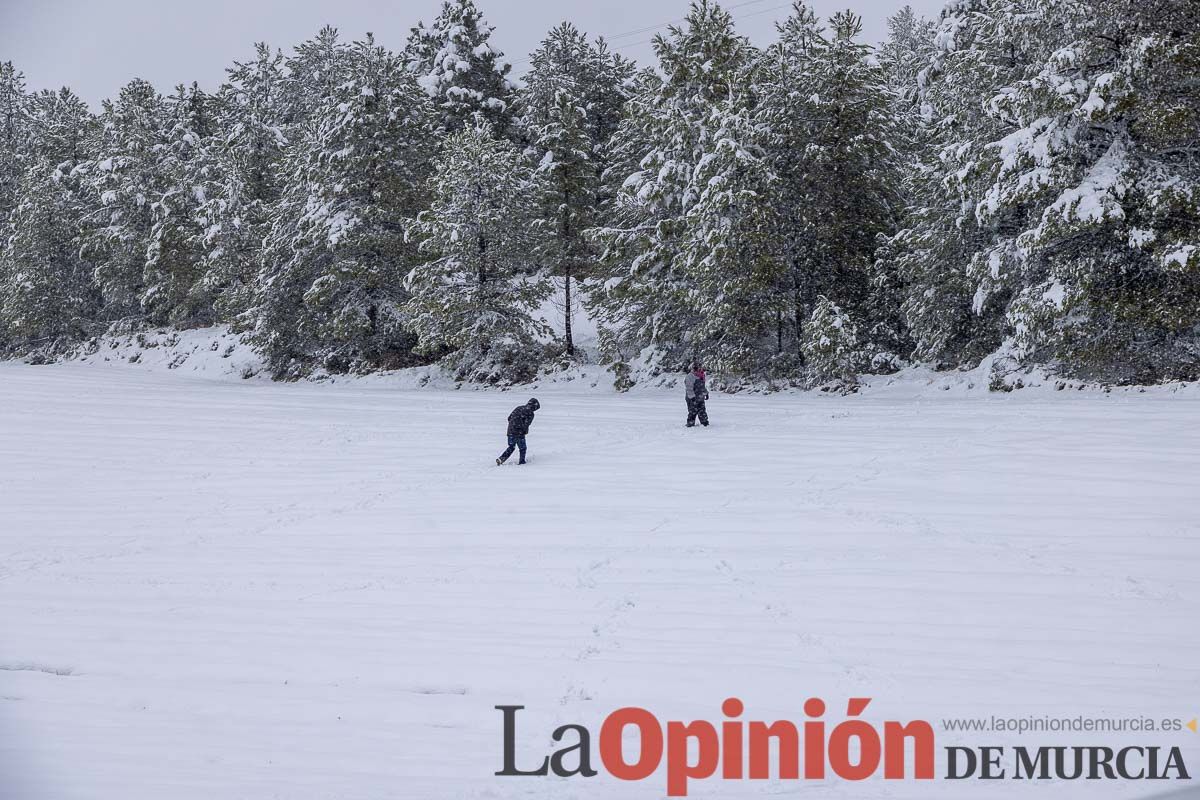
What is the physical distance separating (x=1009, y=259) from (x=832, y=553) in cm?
1349

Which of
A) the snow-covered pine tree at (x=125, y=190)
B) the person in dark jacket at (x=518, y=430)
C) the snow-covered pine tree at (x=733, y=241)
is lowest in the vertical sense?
the person in dark jacket at (x=518, y=430)

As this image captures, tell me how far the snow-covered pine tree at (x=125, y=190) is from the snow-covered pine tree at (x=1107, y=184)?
133 ft

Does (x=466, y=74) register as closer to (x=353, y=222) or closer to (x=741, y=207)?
(x=353, y=222)

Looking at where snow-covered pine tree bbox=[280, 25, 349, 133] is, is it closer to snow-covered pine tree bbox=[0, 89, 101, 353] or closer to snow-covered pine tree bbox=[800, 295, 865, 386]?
snow-covered pine tree bbox=[0, 89, 101, 353]

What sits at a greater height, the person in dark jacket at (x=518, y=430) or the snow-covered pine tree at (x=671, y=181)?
the snow-covered pine tree at (x=671, y=181)

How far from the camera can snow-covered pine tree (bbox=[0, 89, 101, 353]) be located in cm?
4169

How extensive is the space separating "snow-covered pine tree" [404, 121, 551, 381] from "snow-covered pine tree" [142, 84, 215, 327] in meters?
15.4

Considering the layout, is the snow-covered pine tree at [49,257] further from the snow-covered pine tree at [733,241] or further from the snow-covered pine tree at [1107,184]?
the snow-covered pine tree at [1107,184]

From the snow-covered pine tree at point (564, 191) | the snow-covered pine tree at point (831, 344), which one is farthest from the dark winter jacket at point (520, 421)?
the snow-covered pine tree at point (564, 191)

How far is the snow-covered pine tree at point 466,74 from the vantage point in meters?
37.0

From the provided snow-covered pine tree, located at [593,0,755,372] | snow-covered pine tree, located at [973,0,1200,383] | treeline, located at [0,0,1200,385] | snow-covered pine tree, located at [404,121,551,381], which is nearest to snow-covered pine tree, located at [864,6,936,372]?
treeline, located at [0,0,1200,385]

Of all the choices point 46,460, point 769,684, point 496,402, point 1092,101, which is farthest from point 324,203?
point 769,684

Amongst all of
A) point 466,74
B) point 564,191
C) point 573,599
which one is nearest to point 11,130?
point 466,74

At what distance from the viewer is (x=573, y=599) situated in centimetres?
814
